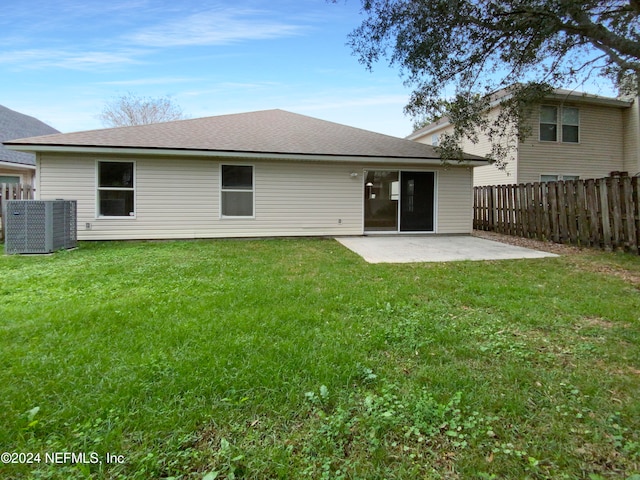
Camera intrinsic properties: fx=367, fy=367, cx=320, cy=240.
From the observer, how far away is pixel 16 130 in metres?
18.3

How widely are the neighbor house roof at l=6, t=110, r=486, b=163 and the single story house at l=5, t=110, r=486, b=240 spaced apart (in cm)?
3

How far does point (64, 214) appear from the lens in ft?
27.6

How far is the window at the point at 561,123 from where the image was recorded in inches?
571

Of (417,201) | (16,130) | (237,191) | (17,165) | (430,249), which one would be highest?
(16,130)

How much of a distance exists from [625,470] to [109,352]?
3.32 m

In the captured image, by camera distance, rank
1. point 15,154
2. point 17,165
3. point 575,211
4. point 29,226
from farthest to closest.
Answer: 1. point 15,154
2. point 17,165
3. point 575,211
4. point 29,226

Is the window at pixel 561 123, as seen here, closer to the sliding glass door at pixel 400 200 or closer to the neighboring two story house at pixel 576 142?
the neighboring two story house at pixel 576 142

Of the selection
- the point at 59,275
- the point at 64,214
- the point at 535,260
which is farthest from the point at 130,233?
the point at 535,260

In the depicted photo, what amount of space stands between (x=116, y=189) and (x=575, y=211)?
1196 centimetres

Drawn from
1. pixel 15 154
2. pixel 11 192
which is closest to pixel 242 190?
pixel 11 192

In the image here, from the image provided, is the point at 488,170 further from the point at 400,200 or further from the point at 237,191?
the point at 237,191

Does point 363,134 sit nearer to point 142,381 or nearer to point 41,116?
point 142,381

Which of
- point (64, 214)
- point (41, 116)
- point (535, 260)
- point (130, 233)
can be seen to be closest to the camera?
point (535, 260)

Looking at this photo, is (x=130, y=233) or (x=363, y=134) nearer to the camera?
(x=130, y=233)
